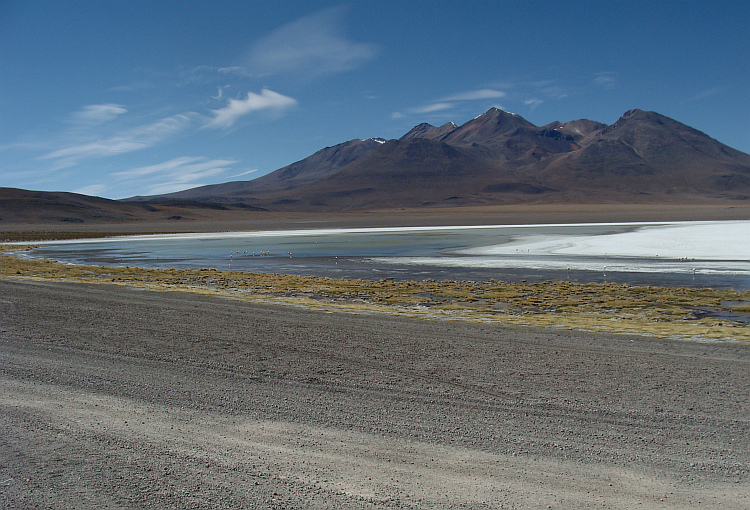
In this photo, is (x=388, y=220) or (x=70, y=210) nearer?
(x=388, y=220)

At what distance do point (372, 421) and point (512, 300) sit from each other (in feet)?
31.5

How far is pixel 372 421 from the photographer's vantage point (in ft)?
18.9

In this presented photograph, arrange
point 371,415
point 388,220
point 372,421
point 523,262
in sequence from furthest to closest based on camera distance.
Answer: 1. point 388,220
2. point 523,262
3. point 371,415
4. point 372,421

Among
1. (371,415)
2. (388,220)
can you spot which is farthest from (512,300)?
(388,220)

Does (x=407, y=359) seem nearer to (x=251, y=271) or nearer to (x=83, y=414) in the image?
(x=83, y=414)

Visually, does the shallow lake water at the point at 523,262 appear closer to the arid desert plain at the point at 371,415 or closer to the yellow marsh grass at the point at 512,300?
the yellow marsh grass at the point at 512,300

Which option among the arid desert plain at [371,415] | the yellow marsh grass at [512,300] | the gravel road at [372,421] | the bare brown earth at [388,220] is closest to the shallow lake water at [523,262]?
the yellow marsh grass at [512,300]

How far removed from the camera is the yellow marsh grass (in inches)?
446

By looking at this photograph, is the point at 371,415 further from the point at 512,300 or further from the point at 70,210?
the point at 70,210

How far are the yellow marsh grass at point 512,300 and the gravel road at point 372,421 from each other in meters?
1.71

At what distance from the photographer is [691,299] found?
1413cm

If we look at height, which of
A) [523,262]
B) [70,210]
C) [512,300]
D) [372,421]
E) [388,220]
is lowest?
[372,421]

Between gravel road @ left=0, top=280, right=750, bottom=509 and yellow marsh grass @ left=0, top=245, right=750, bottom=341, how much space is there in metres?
1.71

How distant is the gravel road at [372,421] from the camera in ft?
14.4
